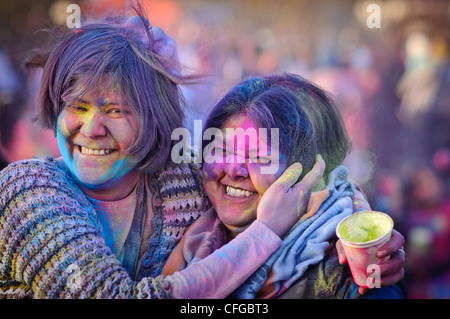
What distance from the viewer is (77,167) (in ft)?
6.48

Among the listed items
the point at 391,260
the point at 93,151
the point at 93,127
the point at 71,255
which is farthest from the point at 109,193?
the point at 391,260

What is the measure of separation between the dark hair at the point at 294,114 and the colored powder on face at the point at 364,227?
310 millimetres

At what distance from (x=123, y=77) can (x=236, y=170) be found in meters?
0.60

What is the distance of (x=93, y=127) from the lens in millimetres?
1915

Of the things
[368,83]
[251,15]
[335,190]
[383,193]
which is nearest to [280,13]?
[251,15]

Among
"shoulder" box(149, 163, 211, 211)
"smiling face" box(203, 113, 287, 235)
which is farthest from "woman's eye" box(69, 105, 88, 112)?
"smiling face" box(203, 113, 287, 235)

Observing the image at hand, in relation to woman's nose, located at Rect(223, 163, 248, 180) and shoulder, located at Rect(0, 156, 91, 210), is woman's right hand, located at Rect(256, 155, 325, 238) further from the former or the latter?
shoulder, located at Rect(0, 156, 91, 210)

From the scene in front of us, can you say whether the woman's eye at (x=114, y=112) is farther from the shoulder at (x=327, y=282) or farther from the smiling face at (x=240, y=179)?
the shoulder at (x=327, y=282)

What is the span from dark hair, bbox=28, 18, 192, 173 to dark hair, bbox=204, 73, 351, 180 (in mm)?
220

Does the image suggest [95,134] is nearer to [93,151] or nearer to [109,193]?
[93,151]

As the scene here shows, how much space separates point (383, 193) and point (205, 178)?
1.01 meters

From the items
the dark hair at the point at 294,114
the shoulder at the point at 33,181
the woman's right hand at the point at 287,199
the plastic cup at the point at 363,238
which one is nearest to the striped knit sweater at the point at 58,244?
the shoulder at the point at 33,181

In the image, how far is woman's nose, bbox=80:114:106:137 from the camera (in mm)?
1914

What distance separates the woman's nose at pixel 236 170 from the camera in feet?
6.28
